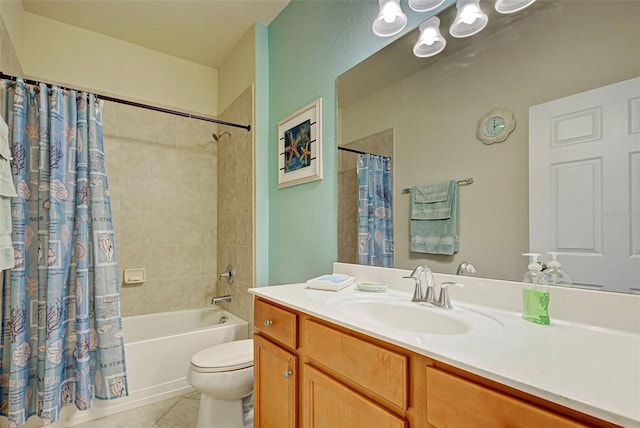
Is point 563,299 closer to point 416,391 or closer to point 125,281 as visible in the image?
point 416,391

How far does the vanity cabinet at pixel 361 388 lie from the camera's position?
0.56 m

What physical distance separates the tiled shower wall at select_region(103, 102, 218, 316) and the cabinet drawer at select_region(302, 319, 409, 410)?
2.05 metres

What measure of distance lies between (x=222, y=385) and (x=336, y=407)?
0.91 m

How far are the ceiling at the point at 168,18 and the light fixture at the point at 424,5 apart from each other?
3.91ft

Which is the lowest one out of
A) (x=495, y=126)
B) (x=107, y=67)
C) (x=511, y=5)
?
(x=495, y=126)

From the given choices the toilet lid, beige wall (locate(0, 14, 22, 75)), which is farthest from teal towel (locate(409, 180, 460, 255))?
beige wall (locate(0, 14, 22, 75))

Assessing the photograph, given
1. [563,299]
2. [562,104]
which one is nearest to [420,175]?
[562,104]

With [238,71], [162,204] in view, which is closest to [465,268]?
[238,71]

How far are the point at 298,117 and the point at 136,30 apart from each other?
5.18ft

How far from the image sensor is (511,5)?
1.01 metres

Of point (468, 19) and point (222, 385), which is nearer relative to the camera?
point (468, 19)

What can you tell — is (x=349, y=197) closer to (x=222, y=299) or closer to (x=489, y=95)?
(x=489, y=95)

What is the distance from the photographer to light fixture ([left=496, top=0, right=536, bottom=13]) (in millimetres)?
990

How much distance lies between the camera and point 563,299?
86 cm
